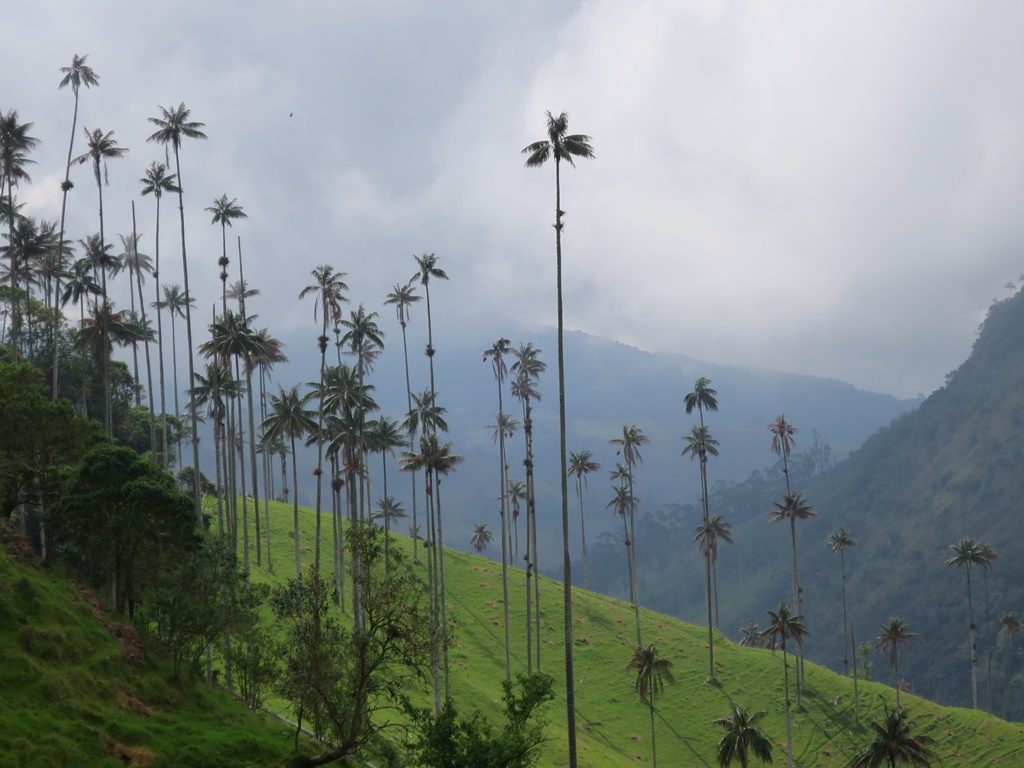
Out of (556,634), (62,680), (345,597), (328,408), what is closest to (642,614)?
(556,634)

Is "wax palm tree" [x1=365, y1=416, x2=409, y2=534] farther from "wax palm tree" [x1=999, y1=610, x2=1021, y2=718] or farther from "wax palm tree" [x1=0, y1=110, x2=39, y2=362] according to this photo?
"wax palm tree" [x1=999, y1=610, x2=1021, y2=718]

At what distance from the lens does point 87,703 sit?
43.2 m

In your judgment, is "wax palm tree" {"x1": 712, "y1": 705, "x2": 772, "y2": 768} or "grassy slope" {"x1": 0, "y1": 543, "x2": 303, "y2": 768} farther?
"wax palm tree" {"x1": 712, "y1": 705, "x2": 772, "y2": 768}

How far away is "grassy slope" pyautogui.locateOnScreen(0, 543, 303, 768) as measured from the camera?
39.3 m

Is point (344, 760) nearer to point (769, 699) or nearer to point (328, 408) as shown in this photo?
point (328, 408)

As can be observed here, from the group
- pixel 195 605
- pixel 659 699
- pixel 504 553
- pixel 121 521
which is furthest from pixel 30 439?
pixel 659 699

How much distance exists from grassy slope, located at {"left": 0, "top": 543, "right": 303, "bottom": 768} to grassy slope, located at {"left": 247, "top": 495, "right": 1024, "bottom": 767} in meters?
37.8

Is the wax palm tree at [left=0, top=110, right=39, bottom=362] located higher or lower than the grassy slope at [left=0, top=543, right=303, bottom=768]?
higher

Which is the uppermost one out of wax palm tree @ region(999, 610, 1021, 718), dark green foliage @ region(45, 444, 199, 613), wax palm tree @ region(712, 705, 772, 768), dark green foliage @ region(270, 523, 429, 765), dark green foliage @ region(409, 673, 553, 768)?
dark green foliage @ region(45, 444, 199, 613)

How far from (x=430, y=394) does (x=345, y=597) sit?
2553cm

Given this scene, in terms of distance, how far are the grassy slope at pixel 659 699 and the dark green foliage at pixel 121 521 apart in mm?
36268

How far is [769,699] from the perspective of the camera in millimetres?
106625

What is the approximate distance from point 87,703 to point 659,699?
74.8m

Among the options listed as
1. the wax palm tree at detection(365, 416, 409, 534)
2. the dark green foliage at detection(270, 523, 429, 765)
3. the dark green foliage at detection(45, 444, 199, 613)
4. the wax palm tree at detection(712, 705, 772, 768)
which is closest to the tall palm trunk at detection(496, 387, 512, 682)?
the wax palm tree at detection(365, 416, 409, 534)
